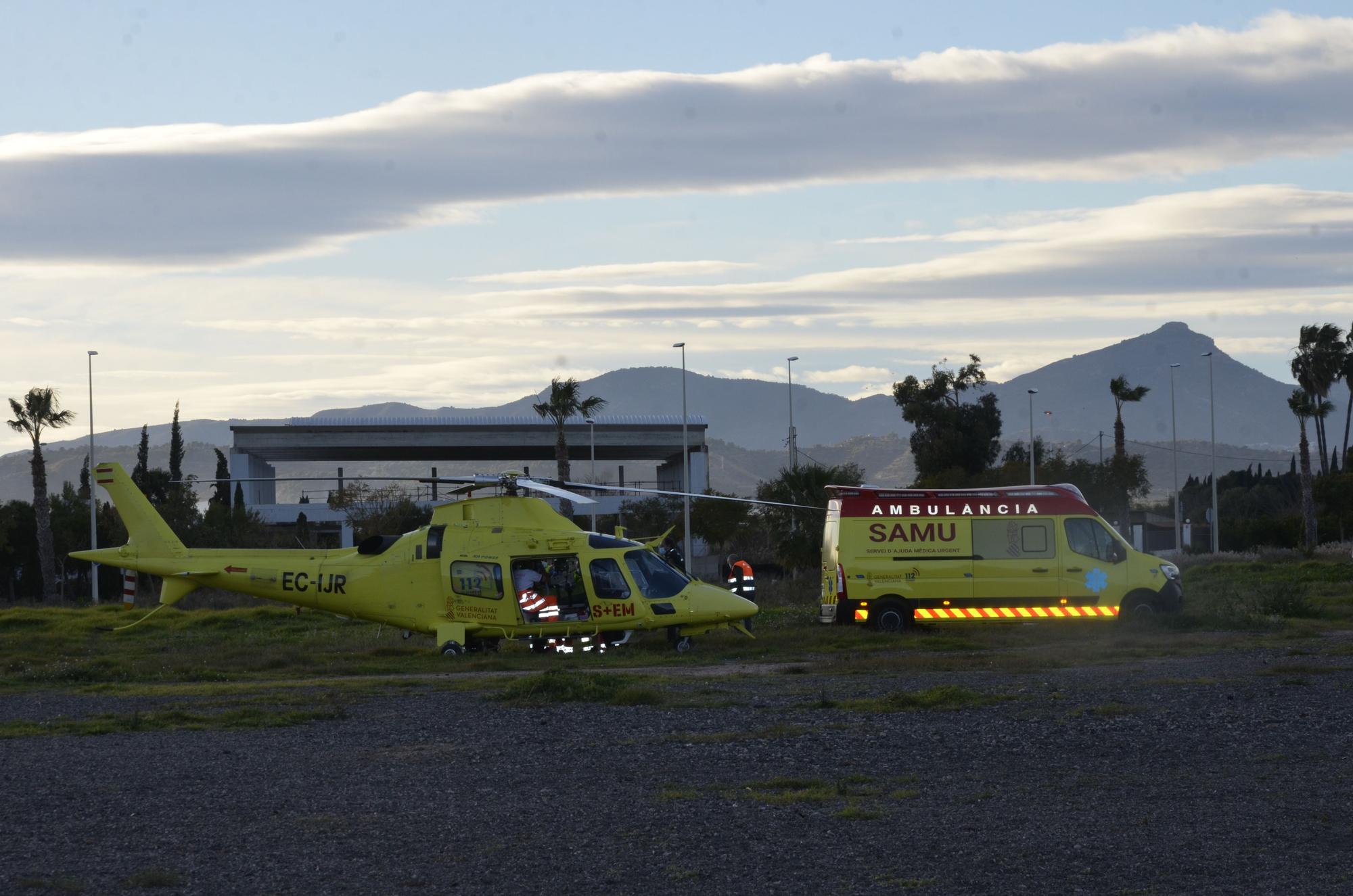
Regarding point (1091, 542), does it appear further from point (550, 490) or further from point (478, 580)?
point (478, 580)

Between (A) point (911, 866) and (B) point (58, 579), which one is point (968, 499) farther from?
(B) point (58, 579)

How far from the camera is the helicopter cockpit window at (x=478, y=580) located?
22.2 m

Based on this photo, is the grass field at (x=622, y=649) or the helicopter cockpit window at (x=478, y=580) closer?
the grass field at (x=622, y=649)

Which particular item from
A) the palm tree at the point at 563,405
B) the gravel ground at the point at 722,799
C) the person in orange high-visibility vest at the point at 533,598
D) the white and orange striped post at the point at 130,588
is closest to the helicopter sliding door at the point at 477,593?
the person in orange high-visibility vest at the point at 533,598

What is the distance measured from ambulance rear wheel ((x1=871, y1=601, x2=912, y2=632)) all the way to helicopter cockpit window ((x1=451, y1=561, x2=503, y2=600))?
6.60 m

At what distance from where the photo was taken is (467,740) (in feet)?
43.0

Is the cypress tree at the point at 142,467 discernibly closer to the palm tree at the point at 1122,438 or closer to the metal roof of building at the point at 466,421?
the metal roof of building at the point at 466,421

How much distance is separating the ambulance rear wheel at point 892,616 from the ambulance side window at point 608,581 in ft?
15.8

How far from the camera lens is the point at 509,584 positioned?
2219cm

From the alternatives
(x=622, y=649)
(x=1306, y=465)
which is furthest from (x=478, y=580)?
(x=1306, y=465)

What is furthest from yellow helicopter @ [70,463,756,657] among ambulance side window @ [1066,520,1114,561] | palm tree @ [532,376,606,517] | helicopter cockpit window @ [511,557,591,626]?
palm tree @ [532,376,606,517]

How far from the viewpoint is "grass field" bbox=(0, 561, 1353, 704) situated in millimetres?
19234

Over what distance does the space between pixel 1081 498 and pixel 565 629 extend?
30.7 feet

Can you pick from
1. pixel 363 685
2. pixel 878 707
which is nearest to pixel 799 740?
pixel 878 707
